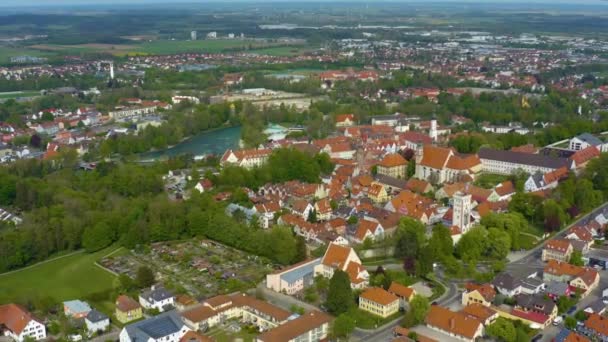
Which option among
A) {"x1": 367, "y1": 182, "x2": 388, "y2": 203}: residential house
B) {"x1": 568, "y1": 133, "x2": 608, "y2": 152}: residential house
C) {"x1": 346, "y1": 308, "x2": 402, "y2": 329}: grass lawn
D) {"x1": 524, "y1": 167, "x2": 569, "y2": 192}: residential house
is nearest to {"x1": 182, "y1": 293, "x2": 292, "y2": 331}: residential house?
{"x1": 346, "y1": 308, "x2": 402, "y2": 329}: grass lawn

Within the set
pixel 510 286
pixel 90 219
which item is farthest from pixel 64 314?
pixel 510 286

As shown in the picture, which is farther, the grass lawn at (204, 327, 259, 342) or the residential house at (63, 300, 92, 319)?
the residential house at (63, 300, 92, 319)

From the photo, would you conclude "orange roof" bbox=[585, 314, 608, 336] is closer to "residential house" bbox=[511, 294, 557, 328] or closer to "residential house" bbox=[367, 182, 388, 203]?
"residential house" bbox=[511, 294, 557, 328]

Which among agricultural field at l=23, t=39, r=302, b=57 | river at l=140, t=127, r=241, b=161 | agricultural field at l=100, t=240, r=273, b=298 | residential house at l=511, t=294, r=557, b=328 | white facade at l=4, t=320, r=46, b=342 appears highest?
residential house at l=511, t=294, r=557, b=328

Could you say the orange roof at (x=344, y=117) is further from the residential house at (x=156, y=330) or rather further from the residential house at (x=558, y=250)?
the residential house at (x=156, y=330)

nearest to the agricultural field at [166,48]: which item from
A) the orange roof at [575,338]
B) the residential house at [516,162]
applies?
the residential house at [516,162]

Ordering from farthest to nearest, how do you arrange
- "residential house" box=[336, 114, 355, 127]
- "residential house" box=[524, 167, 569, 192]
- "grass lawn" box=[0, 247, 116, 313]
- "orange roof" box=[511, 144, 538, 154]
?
"residential house" box=[336, 114, 355, 127]
"orange roof" box=[511, 144, 538, 154]
"residential house" box=[524, 167, 569, 192]
"grass lawn" box=[0, 247, 116, 313]
